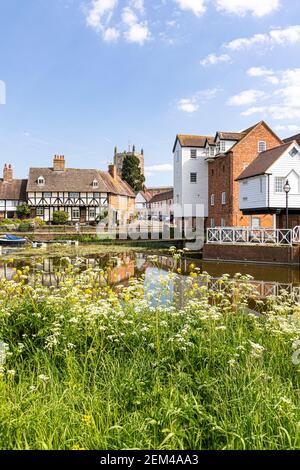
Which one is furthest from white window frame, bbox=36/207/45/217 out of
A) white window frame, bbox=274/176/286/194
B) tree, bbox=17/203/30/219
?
white window frame, bbox=274/176/286/194

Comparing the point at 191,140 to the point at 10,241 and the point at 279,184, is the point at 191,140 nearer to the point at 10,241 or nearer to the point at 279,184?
the point at 279,184

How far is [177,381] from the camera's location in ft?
13.3

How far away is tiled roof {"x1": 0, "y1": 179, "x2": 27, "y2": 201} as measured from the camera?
6097 cm

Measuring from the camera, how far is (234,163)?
123 ft

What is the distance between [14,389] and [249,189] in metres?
29.9

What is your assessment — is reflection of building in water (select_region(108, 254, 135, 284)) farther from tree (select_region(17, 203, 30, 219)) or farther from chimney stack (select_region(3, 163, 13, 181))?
chimney stack (select_region(3, 163, 13, 181))

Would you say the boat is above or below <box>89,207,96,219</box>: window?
below

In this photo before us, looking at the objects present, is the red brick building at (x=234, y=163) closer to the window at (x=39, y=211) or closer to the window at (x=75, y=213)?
the window at (x=75, y=213)

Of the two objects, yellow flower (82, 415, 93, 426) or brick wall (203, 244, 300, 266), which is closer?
yellow flower (82, 415, 93, 426)

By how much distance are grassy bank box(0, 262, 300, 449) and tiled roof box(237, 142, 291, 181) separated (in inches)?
1015

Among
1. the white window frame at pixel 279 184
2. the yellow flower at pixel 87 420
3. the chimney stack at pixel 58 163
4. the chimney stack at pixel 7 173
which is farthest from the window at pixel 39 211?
the yellow flower at pixel 87 420

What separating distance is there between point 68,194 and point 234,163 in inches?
1199

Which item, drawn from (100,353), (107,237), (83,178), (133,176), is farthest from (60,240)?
(133,176)

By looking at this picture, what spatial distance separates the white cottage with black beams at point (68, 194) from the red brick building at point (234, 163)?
78.1 ft
